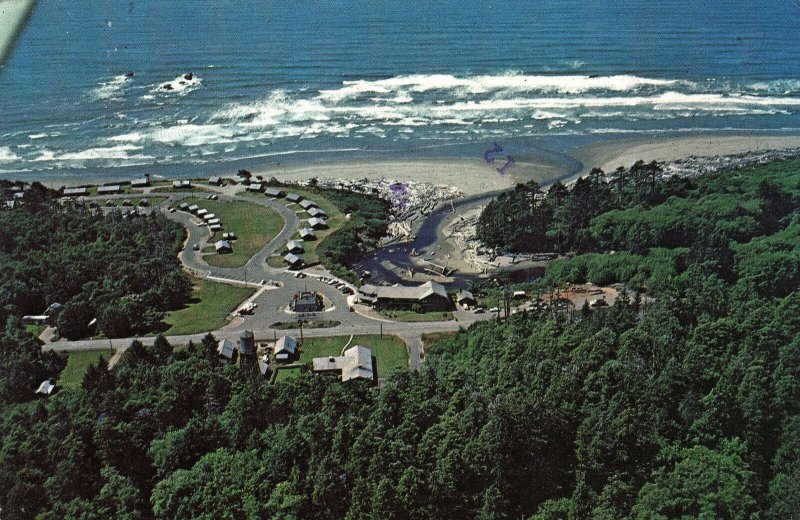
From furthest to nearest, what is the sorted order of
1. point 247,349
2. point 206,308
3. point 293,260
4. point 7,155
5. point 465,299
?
1. point 7,155
2. point 293,260
3. point 465,299
4. point 206,308
5. point 247,349

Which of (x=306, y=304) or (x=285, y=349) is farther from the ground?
(x=306, y=304)

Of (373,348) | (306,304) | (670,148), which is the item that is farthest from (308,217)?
(670,148)

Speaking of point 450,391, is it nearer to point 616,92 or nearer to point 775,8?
point 616,92

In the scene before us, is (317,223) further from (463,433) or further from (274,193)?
(463,433)

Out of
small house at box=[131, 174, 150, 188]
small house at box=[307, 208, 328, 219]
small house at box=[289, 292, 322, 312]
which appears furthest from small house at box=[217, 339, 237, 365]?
small house at box=[131, 174, 150, 188]

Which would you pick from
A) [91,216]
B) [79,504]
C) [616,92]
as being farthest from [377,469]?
[616,92]

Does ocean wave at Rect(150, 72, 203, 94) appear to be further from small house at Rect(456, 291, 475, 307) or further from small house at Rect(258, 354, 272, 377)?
small house at Rect(258, 354, 272, 377)

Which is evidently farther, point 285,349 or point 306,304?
point 306,304

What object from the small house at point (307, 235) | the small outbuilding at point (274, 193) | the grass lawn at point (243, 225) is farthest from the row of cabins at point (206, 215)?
the small house at point (307, 235)
